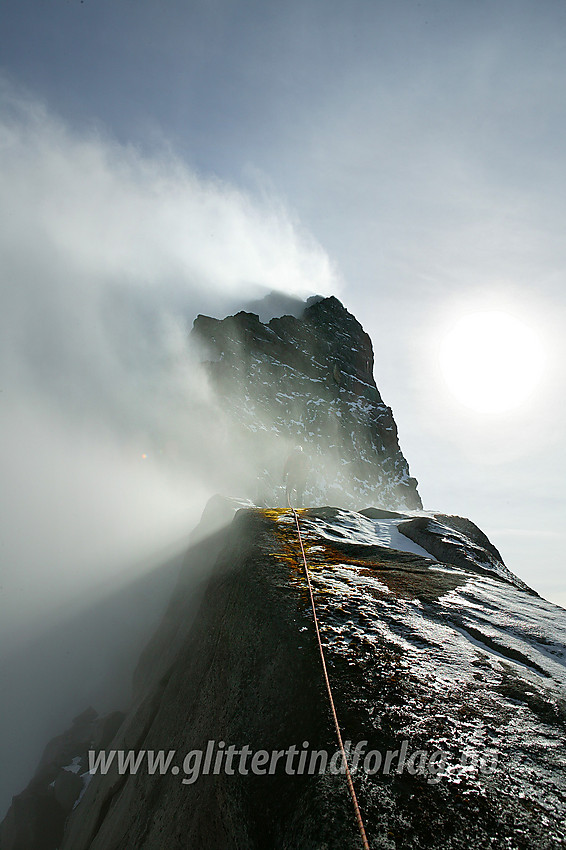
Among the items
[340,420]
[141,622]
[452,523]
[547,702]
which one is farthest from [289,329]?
[547,702]

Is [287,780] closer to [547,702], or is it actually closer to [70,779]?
[547,702]

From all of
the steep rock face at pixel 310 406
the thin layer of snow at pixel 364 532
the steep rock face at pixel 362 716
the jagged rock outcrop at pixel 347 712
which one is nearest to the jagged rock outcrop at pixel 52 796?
the jagged rock outcrop at pixel 347 712

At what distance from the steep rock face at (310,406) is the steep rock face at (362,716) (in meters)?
64.8

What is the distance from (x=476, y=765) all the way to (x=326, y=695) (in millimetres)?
1863

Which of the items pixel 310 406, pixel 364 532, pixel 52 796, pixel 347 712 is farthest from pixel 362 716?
pixel 310 406

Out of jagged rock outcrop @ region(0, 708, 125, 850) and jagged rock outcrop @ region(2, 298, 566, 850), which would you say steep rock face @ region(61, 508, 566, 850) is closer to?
jagged rock outcrop @ region(2, 298, 566, 850)

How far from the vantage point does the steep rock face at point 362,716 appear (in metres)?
3.55

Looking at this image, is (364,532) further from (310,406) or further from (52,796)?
(310,406)

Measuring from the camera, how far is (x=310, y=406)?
10088cm

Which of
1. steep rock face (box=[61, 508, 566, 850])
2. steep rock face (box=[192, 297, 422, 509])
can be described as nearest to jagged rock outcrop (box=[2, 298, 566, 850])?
steep rock face (box=[61, 508, 566, 850])

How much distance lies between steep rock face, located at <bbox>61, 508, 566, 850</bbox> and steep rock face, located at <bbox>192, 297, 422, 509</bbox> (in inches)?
2553

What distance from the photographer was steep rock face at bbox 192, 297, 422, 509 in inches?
3408

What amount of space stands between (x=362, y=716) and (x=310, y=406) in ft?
318

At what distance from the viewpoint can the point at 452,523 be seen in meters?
22.7
